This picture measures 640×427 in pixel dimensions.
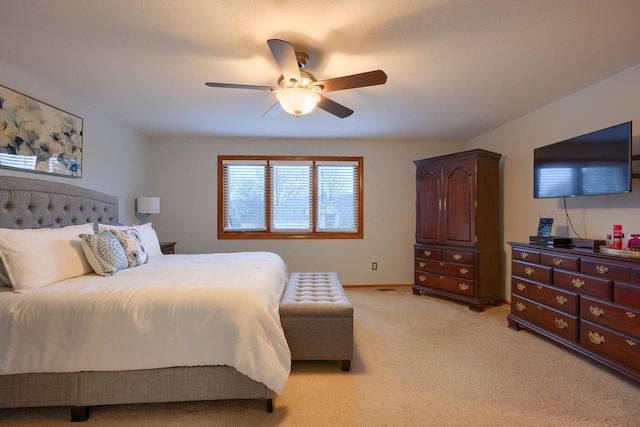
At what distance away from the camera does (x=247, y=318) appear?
1.69 m

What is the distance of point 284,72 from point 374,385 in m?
2.23

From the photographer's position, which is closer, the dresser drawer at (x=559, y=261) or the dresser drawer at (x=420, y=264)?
the dresser drawer at (x=559, y=261)

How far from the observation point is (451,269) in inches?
153

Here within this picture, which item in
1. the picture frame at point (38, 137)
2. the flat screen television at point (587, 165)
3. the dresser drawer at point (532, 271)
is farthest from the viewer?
the dresser drawer at point (532, 271)

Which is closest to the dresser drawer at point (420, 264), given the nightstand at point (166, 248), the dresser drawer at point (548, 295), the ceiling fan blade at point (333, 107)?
the dresser drawer at point (548, 295)

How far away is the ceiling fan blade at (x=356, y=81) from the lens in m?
1.90

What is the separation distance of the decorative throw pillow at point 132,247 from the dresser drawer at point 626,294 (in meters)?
3.70

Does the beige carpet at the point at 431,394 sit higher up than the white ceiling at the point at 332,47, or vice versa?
the white ceiling at the point at 332,47

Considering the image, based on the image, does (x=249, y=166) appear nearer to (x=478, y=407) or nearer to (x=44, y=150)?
(x=44, y=150)

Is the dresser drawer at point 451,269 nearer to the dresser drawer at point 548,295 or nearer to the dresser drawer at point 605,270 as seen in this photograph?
the dresser drawer at point 548,295

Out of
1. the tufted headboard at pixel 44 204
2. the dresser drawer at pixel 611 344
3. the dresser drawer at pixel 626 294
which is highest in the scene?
the tufted headboard at pixel 44 204

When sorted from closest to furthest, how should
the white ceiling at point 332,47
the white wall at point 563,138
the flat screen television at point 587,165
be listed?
the white ceiling at point 332,47 → the flat screen television at point 587,165 → the white wall at point 563,138

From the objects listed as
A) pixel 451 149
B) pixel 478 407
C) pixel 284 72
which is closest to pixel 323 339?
pixel 478 407

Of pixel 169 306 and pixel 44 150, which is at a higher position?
pixel 44 150
